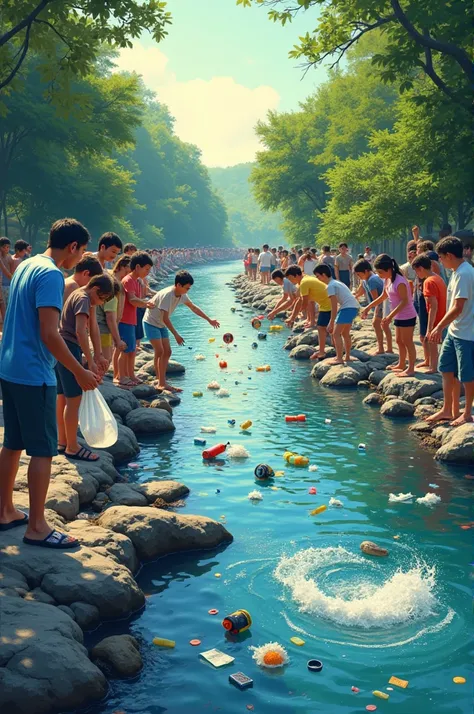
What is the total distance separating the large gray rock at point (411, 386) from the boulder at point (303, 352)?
4.50 metres

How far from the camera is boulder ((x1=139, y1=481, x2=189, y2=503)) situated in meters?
7.79

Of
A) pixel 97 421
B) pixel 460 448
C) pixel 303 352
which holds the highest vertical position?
pixel 97 421

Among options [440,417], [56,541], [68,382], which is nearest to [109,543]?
[56,541]

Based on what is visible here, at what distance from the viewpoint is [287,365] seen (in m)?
16.5

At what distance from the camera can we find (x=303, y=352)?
682 inches

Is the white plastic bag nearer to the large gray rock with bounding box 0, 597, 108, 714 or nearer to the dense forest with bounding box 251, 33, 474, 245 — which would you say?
the large gray rock with bounding box 0, 597, 108, 714

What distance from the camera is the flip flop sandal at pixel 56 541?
5715 mm

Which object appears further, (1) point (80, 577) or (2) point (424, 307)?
(2) point (424, 307)

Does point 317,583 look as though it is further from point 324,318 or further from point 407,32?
point 407,32

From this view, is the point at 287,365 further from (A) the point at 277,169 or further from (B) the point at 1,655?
(A) the point at 277,169

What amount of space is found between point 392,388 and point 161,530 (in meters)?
6.82

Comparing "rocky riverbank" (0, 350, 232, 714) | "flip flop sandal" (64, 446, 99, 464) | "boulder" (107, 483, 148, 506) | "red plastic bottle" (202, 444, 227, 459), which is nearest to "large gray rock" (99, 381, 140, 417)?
"red plastic bottle" (202, 444, 227, 459)

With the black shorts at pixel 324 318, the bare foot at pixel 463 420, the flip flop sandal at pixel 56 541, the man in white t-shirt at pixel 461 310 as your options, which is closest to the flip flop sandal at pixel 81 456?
the flip flop sandal at pixel 56 541

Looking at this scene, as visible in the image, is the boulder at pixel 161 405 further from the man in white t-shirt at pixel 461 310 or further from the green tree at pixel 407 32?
the green tree at pixel 407 32
